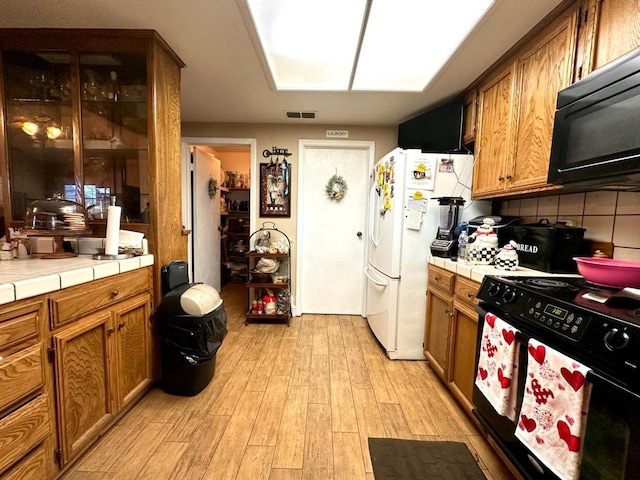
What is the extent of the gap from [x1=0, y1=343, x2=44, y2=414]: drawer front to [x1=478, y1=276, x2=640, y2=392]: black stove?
1809 millimetres

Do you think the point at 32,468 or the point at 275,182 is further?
the point at 275,182

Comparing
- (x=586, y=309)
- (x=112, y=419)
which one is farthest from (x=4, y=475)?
(x=586, y=309)

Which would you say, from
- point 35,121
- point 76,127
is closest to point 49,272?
point 76,127

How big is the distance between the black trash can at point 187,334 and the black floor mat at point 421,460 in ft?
3.61

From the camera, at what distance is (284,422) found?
4.86 feet

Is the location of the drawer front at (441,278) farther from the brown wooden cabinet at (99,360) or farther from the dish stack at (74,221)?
the dish stack at (74,221)

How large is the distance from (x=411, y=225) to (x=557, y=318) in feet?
4.06

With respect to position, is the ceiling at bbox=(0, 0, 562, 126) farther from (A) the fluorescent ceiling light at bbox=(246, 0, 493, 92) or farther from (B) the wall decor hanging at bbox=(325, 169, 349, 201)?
(B) the wall decor hanging at bbox=(325, 169, 349, 201)

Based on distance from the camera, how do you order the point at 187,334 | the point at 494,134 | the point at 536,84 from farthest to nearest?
1. the point at 494,134
2. the point at 187,334
3. the point at 536,84

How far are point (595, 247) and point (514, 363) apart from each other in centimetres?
90

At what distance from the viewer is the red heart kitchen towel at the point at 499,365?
1.03m

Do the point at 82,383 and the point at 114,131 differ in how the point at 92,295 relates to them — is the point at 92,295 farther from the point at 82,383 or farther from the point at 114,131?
the point at 114,131

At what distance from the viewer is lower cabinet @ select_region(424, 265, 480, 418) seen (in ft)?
4.86

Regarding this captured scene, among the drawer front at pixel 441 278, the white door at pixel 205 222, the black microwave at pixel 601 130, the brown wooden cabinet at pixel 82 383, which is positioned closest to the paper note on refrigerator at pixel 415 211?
the drawer front at pixel 441 278
